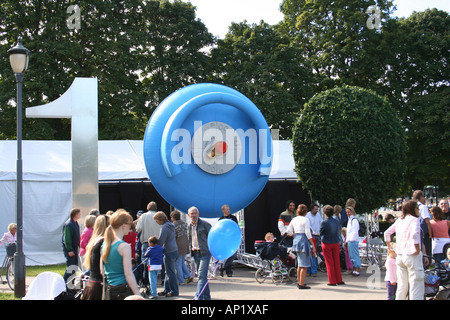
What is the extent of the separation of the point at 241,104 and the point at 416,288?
18.3 ft

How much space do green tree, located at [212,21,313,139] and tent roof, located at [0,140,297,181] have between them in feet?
26.2

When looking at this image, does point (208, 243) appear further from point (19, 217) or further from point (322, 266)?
point (322, 266)

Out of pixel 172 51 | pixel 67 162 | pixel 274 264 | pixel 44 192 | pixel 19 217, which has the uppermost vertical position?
pixel 172 51

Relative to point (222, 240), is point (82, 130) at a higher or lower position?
higher

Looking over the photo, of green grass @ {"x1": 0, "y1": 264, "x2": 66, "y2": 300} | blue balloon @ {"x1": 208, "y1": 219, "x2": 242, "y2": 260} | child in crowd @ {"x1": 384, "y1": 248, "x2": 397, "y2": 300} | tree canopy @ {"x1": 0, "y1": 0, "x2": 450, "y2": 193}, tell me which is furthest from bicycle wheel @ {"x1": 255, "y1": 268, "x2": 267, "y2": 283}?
tree canopy @ {"x1": 0, "y1": 0, "x2": 450, "y2": 193}

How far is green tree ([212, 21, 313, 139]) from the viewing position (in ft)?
75.2

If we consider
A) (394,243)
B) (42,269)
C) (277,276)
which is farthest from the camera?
(42,269)

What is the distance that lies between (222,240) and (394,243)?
2.54m

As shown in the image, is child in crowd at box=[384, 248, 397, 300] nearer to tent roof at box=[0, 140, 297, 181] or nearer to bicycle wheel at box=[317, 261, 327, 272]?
bicycle wheel at box=[317, 261, 327, 272]

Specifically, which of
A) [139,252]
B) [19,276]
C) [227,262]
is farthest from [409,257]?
[19,276]

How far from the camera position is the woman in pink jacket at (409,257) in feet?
19.8

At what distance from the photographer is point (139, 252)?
376 inches

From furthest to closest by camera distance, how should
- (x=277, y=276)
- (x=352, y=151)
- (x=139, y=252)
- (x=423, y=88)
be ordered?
1. (x=423, y=88)
2. (x=352, y=151)
3. (x=277, y=276)
4. (x=139, y=252)

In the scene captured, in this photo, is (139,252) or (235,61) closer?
(139,252)
